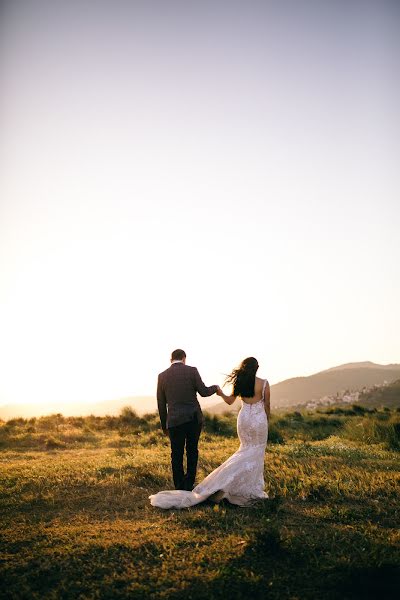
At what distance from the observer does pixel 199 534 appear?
616 centimetres

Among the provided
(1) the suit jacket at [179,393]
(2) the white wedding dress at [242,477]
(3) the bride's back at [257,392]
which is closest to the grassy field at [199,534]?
(2) the white wedding dress at [242,477]

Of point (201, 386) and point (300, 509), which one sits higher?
point (201, 386)

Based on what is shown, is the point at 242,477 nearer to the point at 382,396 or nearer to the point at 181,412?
the point at 181,412

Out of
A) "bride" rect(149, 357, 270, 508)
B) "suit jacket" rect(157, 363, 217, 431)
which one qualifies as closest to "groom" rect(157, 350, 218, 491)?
"suit jacket" rect(157, 363, 217, 431)

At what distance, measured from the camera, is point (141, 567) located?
5.14 meters

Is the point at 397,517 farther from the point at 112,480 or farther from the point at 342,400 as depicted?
the point at 342,400

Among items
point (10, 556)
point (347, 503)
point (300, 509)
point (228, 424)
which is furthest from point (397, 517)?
point (228, 424)

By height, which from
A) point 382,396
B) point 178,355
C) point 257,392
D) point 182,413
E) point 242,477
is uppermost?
point 178,355

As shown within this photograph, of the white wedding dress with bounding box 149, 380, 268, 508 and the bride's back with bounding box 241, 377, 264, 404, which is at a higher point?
the bride's back with bounding box 241, 377, 264, 404

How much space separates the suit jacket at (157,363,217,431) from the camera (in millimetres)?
8430

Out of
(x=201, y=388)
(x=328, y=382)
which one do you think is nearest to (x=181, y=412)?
(x=201, y=388)

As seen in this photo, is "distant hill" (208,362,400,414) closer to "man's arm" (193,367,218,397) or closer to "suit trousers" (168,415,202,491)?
"suit trousers" (168,415,202,491)

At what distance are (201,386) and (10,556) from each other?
4.13 m

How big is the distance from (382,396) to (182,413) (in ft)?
165
